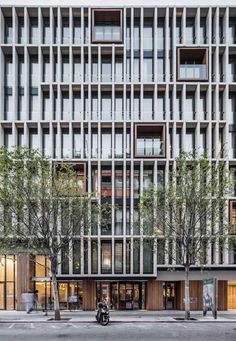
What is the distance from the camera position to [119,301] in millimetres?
41688

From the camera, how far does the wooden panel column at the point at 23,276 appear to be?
133ft

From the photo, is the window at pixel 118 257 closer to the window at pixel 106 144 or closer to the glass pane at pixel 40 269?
the glass pane at pixel 40 269

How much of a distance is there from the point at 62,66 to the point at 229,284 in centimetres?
2621

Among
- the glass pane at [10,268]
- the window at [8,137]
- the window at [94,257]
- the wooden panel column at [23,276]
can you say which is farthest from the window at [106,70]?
the glass pane at [10,268]

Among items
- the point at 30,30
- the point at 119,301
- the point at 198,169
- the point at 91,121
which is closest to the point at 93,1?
the point at 30,30

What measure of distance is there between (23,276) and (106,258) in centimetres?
761

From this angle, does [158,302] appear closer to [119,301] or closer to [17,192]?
[119,301]

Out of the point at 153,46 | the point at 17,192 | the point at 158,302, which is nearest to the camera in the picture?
the point at 17,192

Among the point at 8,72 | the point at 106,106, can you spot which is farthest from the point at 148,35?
the point at 8,72

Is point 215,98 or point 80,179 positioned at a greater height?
point 215,98

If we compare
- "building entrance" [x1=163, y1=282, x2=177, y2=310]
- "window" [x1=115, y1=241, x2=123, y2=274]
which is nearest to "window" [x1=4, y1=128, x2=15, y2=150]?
"window" [x1=115, y1=241, x2=123, y2=274]

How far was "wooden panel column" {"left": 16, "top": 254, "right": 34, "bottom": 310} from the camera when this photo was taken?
4066 centimetres

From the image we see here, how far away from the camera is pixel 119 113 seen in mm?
43719

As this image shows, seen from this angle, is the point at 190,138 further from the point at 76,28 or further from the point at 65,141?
the point at 76,28
